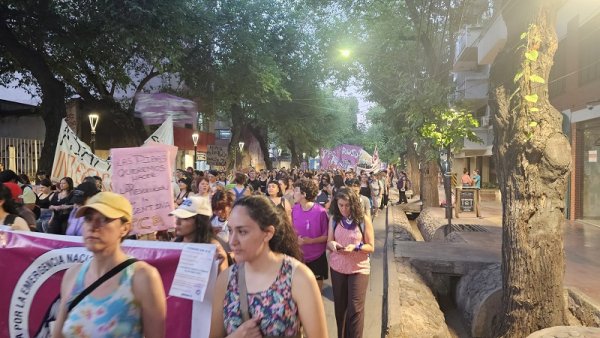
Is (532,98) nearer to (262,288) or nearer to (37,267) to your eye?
(262,288)

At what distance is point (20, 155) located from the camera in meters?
16.4

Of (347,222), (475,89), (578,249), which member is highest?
(475,89)

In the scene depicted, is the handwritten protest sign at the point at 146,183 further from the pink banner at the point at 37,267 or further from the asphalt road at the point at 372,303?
the asphalt road at the point at 372,303

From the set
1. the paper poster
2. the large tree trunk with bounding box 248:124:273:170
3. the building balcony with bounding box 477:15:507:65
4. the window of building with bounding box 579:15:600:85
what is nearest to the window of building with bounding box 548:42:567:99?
the window of building with bounding box 579:15:600:85

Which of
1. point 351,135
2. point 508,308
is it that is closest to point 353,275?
point 508,308

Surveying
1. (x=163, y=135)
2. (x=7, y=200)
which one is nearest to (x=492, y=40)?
(x=163, y=135)

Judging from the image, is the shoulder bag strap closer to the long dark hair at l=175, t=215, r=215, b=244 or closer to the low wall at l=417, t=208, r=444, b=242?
the long dark hair at l=175, t=215, r=215, b=244

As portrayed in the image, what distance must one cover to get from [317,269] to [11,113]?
58.3 feet

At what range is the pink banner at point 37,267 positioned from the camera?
3.35 m

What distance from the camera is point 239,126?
102 feet

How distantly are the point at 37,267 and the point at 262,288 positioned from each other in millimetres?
2129

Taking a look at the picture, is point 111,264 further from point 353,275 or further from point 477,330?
point 477,330

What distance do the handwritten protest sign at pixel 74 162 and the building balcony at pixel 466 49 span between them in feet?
52.5

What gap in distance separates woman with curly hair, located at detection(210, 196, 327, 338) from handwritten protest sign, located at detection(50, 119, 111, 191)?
7.15 m
